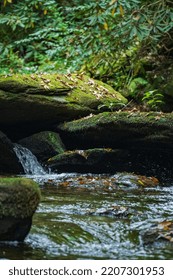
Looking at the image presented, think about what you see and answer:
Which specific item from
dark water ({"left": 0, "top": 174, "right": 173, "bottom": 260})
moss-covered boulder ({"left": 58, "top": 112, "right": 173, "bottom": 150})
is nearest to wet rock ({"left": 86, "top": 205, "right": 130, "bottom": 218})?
dark water ({"left": 0, "top": 174, "right": 173, "bottom": 260})

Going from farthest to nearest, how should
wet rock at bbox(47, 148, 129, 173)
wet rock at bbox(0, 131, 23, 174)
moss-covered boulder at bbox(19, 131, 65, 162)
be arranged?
moss-covered boulder at bbox(19, 131, 65, 162) → wet rock at bbox(0, 131, 23, 174) → wet rock at bbox(47, 148, 129, 173)

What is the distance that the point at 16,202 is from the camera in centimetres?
368

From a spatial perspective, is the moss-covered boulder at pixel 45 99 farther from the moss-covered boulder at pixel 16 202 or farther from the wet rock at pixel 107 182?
the moss-covered boulder at pixel 16 202

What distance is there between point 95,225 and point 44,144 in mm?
4345

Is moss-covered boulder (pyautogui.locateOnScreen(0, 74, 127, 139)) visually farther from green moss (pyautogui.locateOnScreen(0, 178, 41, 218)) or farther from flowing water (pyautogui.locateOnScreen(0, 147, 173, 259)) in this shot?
green moss (pyautogui.locateOnScreen(0, 178, 41, 218))

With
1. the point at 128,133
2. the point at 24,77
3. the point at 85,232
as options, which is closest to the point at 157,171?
the point at 128,133

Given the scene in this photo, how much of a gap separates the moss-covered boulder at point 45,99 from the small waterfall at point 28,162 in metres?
0.52

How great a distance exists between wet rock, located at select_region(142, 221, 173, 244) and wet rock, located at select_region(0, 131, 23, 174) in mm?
4548

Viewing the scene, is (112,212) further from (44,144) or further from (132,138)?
(44,144)

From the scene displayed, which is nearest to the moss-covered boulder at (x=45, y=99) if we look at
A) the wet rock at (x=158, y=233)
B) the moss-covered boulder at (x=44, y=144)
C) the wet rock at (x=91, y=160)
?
the moss-covered boulder at (x=44, y=144)

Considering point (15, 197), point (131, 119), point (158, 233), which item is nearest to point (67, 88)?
point (131, 119)

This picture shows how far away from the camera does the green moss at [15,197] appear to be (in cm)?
368

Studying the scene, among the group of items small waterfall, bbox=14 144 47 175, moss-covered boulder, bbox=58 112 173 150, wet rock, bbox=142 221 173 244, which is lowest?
small waterfall, bbox=14 144 47 175

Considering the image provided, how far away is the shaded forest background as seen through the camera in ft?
27.3
